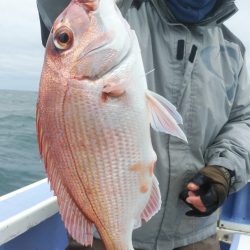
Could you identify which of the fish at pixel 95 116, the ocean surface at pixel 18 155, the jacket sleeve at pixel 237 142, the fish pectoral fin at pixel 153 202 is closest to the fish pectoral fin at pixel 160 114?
the fish at pixel 95 116

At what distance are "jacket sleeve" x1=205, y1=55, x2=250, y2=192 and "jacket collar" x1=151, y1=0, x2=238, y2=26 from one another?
26 cm

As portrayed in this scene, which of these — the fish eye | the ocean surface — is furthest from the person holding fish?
the ocean surface

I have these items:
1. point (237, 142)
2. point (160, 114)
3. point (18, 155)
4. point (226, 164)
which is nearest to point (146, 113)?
point (160, 114)

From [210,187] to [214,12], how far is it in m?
0.79

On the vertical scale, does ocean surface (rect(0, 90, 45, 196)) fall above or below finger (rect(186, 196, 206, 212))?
below

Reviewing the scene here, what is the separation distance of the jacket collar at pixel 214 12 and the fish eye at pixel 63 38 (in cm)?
83

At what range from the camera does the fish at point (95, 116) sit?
4.54 feet

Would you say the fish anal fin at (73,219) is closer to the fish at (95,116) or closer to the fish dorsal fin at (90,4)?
the fish at (95,116)

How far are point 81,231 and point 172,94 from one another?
2.70 ft

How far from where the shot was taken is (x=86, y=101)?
139 cm

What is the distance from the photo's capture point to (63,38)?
1376 millimetres

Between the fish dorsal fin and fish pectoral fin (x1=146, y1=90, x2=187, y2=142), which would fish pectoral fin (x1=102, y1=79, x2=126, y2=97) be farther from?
the fish dorsal fin

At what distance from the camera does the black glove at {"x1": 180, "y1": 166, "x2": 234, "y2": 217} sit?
1963 mm

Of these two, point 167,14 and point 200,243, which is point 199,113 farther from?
point 200,243
